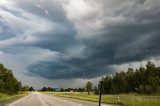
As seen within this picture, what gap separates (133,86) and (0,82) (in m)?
72.5

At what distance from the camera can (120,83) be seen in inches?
6624

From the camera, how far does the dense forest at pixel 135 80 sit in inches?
4820

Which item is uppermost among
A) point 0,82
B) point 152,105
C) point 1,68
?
point 1,68

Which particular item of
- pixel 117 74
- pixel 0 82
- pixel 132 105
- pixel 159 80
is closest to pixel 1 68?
pixel 0 82

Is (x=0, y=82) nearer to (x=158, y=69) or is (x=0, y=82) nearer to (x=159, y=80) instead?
(x=159, y=80)

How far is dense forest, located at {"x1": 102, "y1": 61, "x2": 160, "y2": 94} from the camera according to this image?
402ft

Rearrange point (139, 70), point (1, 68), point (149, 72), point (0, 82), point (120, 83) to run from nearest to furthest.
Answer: point (0, 82), point (1, 68), point (149, 72), point (139, 70), point (120, 83)

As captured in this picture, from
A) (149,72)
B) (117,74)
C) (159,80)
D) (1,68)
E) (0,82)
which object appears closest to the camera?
(0,82)

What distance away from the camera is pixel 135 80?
149 m

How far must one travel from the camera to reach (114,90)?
563ft

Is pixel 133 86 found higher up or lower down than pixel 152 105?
higher up

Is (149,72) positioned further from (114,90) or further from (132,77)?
(114,90)

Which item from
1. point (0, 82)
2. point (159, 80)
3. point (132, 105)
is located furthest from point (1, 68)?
point (132, 105)

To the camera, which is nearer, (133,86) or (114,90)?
(133,86)
